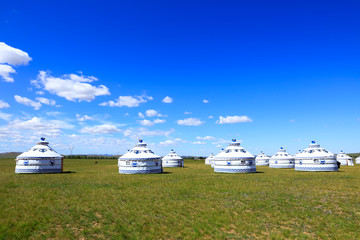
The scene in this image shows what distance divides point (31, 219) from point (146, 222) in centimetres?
621

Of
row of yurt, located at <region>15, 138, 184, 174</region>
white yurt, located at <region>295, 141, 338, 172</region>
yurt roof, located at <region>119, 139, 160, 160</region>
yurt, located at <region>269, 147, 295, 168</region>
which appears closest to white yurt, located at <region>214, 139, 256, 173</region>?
row of yurt, located at <region>15, 138, 184, 174</region>

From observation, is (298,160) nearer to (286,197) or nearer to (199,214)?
(286,197)

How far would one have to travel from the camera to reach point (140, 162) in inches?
1542

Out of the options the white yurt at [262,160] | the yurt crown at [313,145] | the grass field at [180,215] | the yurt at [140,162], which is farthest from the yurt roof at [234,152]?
the white yurt at [262,160]

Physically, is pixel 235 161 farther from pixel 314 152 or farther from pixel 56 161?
pixel 56 161

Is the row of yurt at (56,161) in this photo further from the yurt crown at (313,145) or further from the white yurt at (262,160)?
the white yurt at (262,160)

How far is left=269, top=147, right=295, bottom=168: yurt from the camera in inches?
2288

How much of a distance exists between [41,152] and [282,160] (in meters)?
51.9

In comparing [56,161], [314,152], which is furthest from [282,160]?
[56,161]

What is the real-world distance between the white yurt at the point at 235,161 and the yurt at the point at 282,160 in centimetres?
2054

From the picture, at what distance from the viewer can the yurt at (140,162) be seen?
39.1m

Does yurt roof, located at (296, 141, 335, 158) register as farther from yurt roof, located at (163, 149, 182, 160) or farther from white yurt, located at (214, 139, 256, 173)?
yurt roof, located at (163, 149, 182, 160)

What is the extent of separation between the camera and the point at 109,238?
10.7m

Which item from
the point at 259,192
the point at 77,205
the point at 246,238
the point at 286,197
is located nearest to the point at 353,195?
the point at 286,197
